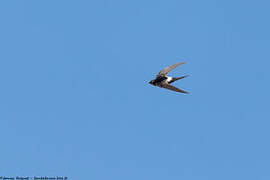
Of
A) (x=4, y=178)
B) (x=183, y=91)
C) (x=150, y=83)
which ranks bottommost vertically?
(x=4, y=178)

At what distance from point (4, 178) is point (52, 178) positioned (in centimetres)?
685

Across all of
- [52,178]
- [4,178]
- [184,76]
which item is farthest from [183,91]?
[4,178]

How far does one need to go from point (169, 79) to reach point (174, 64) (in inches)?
131

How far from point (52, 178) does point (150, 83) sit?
28666 mm

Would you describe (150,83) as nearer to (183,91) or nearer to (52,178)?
(183,91)

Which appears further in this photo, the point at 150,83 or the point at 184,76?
the point at 150,83

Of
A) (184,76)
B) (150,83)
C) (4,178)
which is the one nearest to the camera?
(4,178)

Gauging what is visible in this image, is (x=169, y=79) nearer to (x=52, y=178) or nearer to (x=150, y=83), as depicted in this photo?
(x=150, y=83)

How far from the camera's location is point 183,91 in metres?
62.8

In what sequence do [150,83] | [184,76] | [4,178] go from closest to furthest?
[4,178], [184,76], [150,83]

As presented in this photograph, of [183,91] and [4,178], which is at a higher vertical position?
[183,91]

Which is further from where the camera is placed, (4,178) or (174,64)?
(174,64)

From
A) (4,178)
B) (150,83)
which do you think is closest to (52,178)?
(4,178)

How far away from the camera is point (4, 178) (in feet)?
153
